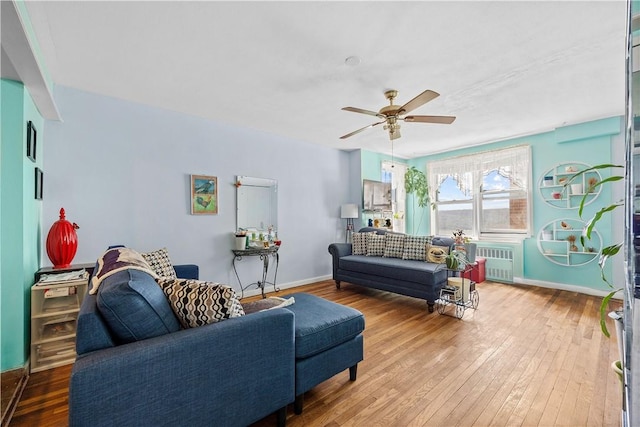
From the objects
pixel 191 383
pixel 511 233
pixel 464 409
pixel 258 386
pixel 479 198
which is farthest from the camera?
Result: pixel 479 198

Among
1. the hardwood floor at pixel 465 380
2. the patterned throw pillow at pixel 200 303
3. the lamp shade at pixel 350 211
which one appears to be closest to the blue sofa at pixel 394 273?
the hardwood floor at pixel 465 380

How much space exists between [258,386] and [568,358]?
2506 millimetres

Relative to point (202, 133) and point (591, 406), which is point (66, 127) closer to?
point (202, 133)

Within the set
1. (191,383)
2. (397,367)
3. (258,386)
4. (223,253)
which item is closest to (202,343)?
(191,383)

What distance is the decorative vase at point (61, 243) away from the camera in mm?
2410

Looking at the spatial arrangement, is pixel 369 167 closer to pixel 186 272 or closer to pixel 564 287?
Result: pixel 564 287

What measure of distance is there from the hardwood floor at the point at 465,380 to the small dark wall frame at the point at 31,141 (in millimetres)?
1718

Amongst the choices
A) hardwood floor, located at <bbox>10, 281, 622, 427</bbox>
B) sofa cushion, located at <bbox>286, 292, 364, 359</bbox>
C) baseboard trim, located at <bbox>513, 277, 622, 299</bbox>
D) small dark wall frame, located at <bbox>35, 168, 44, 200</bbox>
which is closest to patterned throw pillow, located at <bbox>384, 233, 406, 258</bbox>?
hardwood floor, located at <bbox>10, 281, 622, 427</bbox>

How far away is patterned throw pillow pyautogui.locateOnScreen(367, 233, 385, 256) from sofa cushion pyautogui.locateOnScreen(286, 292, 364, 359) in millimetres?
2386

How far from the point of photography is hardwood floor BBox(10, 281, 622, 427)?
5.29ft

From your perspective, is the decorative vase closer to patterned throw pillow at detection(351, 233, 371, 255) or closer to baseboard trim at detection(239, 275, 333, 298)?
baseboard trim at detection(239, 275, 333, 298)

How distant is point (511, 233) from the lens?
192 inches

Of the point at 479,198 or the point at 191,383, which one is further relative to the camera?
the point at 479,198

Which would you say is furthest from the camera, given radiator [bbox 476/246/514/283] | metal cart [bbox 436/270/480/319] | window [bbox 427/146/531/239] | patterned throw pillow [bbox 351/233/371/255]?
window [bbox 427/146/531/239]
